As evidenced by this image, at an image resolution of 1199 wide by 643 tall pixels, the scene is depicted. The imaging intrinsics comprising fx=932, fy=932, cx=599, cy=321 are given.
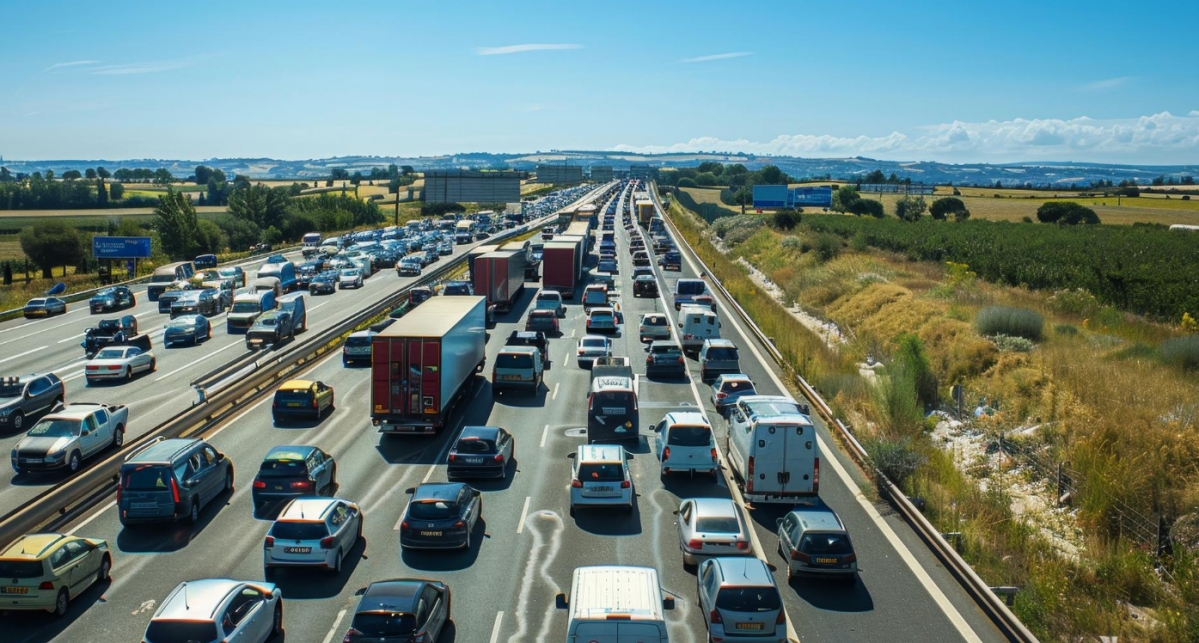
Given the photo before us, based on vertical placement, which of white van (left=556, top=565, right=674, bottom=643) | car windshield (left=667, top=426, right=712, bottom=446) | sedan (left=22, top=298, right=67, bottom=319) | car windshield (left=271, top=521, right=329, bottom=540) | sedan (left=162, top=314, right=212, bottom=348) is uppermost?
white van (left=556, top=565, right=674, bottom=643)

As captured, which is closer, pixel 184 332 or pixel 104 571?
pixel 104 571

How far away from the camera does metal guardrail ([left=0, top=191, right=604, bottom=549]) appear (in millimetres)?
19219

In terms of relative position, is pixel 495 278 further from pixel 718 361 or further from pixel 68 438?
pixel 68 438

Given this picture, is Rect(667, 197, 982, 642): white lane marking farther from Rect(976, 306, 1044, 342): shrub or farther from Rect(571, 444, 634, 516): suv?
Rect(976, 306, 1044, 342): shrub

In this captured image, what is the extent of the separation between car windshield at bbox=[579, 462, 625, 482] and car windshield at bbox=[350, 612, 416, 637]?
809 cm

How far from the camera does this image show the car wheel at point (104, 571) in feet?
58.4

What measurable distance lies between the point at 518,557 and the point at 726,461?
29.8ft

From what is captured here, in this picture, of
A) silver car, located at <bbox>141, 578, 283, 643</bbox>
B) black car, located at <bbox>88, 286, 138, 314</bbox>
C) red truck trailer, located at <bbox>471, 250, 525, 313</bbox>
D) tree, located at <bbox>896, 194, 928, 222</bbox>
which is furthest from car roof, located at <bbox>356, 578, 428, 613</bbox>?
tree, located at <bbox>896, 194, 928, 222</bbox>

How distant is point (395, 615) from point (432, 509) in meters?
Answer: 5.24

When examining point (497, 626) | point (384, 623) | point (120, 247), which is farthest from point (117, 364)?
point (120, 247)

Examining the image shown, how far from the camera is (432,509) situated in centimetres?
1920

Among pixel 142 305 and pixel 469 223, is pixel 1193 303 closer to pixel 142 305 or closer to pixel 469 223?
pixel 142 305

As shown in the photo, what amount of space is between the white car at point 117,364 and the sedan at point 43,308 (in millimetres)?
21964

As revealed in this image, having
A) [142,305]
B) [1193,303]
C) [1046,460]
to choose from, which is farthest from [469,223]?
[1046,460]
